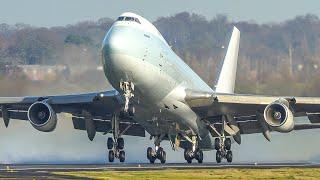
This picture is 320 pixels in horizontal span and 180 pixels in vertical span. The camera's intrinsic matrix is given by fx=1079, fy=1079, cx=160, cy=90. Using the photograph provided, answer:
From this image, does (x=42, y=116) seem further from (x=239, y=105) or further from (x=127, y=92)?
(x=239, y=105)

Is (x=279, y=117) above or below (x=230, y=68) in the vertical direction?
below

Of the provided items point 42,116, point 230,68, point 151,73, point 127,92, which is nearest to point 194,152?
point 42,116

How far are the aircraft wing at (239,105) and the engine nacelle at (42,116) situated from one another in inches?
330

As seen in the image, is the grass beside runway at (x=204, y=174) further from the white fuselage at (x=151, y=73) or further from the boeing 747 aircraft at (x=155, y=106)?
the white fuselage at (x=151, y=73)

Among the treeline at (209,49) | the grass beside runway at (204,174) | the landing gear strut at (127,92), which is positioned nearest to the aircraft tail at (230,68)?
the treeline at (209,49)

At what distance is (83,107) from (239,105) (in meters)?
9.81

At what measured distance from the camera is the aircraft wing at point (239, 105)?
2586 inches

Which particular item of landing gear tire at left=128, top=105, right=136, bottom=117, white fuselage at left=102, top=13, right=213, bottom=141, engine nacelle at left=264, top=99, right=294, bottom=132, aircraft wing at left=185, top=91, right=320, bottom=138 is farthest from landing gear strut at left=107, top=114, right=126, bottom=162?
engine nacelle at left=264, top=99, right=294, bottom=132

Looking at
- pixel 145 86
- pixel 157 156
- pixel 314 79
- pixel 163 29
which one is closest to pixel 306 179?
pixel 145 86

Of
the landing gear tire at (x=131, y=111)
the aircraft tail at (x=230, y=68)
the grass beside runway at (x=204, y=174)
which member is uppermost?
the aircraft tail at (x=230, y=68)

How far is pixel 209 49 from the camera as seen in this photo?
3255 inches

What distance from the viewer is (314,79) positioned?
76250 mm

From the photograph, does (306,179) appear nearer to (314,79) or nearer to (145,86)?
(145,86)

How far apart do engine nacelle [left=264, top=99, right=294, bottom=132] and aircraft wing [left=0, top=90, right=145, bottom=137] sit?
885cm
